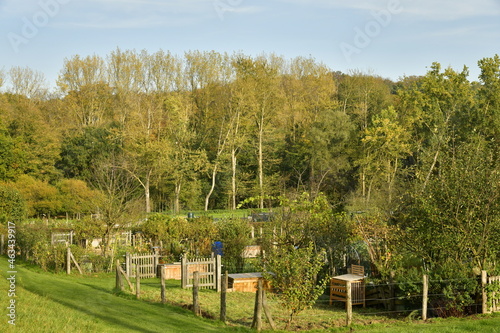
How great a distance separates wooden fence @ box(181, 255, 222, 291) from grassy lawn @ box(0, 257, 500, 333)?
2.09 ft

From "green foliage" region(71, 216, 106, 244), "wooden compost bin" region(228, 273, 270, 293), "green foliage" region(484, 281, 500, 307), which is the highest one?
"green foliage" region(71, 216, 106, 244)

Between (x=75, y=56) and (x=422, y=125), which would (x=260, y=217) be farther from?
(x=75, y=56)

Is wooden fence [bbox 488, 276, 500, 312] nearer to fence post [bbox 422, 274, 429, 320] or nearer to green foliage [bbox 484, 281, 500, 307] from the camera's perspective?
green foliage [bbox 484, 281, 500, 307]

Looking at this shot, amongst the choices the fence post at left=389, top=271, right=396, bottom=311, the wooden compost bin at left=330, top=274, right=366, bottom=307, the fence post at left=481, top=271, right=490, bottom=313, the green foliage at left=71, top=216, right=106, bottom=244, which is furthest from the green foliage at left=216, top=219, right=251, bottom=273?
the fence post at left=481, top=271, right=490, bottom=313

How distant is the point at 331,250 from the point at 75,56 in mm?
48458

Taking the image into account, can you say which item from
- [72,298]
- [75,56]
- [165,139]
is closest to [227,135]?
[165,139]

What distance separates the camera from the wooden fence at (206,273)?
1893cm

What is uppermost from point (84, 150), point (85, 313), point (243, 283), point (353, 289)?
point (84, 150)

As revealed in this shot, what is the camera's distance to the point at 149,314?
1410 cm

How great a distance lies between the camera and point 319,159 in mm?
49188

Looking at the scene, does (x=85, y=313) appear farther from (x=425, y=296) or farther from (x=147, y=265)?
(x=425, y=296)

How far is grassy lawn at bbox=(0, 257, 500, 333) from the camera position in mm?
11398

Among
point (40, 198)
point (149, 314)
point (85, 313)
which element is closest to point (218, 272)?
point (149, 314)

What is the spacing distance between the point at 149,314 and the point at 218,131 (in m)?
41.0
